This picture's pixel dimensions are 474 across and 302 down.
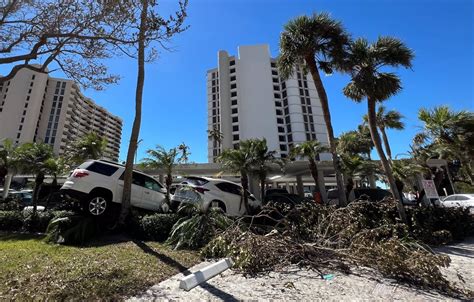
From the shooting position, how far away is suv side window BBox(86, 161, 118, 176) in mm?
8625

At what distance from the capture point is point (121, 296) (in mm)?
3680

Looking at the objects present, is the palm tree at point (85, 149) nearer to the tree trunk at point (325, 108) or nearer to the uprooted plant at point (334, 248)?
the uprooted plant at point (334, 248)

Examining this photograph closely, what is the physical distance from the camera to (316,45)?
12.1 meters

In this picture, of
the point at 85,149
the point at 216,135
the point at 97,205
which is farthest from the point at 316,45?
the point at 216,135

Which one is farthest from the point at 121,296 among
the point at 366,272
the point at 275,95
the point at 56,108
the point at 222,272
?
the point at 56,108

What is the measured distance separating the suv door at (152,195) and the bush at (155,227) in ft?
5.94

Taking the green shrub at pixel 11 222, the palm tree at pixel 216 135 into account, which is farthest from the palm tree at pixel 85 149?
the palm tree at pixel 216 135

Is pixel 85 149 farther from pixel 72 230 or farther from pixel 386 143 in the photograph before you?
pixel 386 143

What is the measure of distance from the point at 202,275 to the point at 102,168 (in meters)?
6.25

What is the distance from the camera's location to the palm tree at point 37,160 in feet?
49.2

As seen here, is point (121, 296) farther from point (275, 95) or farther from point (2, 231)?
point (275, 95)

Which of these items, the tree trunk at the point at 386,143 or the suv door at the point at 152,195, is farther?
the tree trunk at the point at 386,143

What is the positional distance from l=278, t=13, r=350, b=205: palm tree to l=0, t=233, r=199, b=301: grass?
8.55 m

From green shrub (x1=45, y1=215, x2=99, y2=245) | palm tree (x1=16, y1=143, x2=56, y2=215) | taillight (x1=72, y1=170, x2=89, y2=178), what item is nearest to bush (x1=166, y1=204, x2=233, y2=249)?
green shrub (x1=45, y1=215, x2=99, y2=245)
